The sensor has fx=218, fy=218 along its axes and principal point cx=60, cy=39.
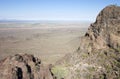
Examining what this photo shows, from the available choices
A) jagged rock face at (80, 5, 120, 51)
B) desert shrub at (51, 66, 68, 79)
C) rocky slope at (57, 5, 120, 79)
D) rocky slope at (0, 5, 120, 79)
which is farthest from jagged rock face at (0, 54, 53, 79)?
jagged rock face at (80, 5, 120, 51)

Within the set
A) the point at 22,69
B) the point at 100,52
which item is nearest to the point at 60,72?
the point at 100,52

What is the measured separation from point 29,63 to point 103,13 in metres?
13.9

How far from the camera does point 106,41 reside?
96.1ft

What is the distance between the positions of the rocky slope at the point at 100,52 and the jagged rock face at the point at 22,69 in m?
5.81

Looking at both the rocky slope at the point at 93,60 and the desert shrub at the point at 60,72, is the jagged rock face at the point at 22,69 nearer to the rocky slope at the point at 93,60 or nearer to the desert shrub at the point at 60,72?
the rocky slope at the point at 93,60

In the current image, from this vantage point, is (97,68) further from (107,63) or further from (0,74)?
(0,74)

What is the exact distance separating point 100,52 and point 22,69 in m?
12.1

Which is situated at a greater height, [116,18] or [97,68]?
[116,18]

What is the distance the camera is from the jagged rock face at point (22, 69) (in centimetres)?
3177

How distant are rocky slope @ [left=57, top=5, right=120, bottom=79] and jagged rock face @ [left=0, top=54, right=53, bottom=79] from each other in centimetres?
581

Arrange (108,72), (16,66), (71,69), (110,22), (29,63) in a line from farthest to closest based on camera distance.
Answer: (29,63)
(16,66)
(110,22)
(71,69)
(108,72)

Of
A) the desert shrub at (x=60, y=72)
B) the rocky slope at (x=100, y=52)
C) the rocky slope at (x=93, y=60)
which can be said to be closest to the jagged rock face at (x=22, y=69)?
the rocky slope at (x=93, y=60)

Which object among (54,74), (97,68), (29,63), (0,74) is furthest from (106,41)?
(0,74)

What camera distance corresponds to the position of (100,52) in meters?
28.6
